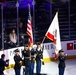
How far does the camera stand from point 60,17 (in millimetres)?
28938

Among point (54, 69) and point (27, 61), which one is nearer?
point (27, 61)

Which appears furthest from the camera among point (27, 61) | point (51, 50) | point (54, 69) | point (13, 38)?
point (51, 50)

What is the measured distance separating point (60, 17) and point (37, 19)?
1812mm

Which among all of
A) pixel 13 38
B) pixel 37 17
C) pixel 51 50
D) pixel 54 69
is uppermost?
pixel 37 17

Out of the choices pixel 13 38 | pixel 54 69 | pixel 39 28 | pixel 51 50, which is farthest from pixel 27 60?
pixel 39 28

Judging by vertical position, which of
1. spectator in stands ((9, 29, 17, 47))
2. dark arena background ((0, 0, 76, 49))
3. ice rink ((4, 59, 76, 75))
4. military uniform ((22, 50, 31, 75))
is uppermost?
dark arena background ((0, 0, 76, 49))

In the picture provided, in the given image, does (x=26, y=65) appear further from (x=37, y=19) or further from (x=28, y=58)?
(x=37, y=19)

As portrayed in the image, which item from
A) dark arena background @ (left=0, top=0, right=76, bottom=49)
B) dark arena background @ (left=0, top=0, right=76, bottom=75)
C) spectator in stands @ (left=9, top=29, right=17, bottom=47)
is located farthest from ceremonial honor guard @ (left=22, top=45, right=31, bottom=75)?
spectator in stands @ (left=9, top=29, right=17, bottom=47)

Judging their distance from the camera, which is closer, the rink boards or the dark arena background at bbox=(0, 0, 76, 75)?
the rink boards

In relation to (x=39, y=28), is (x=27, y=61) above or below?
below

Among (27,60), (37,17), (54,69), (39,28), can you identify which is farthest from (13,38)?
(27,60)

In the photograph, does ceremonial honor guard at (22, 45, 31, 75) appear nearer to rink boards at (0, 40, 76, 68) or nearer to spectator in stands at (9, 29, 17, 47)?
rink boards at (0, 40, 76, 68)

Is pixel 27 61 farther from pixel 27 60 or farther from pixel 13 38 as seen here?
pixel 13 38

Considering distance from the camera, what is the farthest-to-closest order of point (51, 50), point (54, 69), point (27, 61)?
point (51, 50) < point (54, 69) < point (27, 61)
